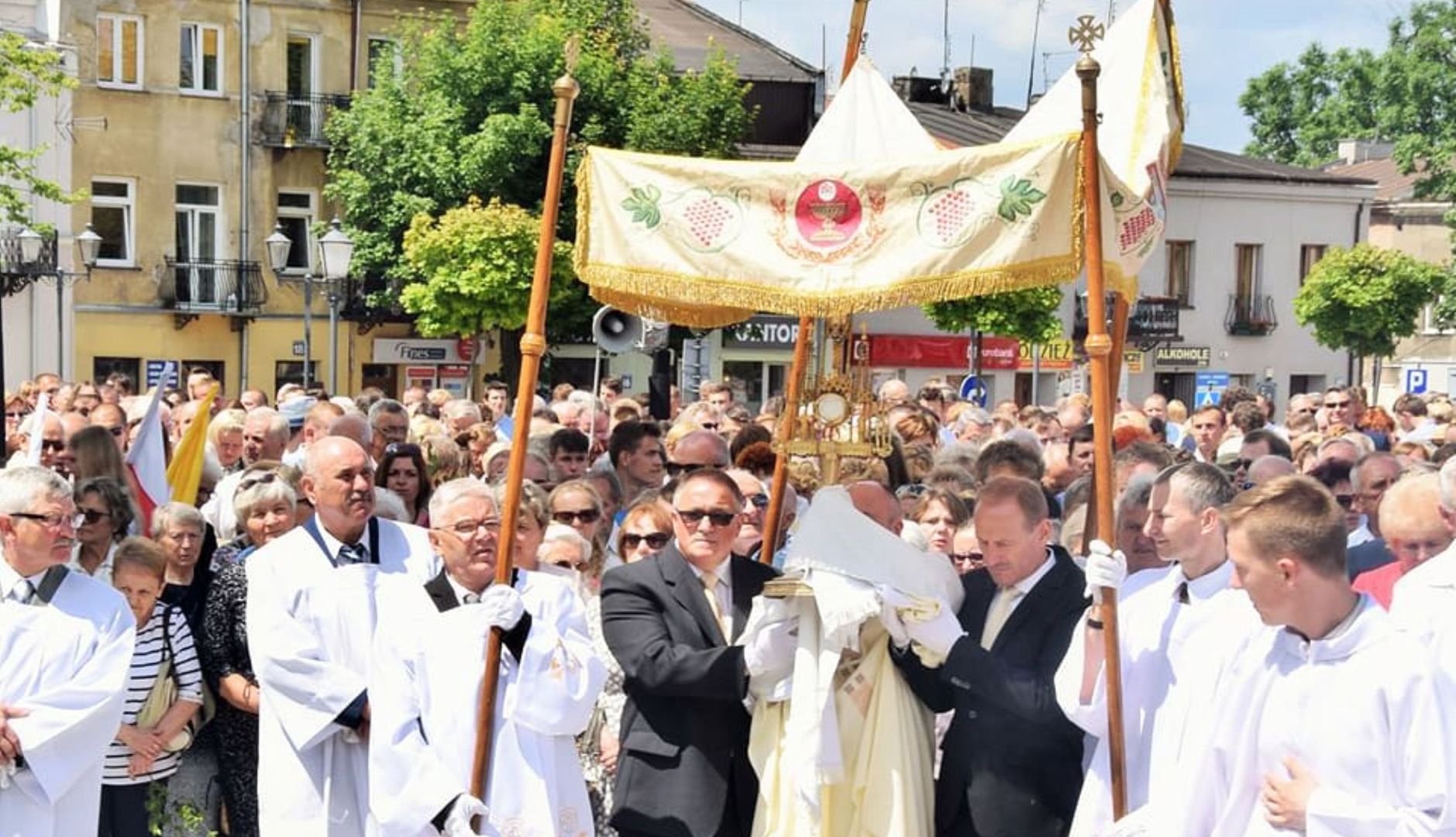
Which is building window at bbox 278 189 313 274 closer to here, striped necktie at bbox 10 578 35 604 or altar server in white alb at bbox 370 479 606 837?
striped necktie at bbox 10 578 35 604

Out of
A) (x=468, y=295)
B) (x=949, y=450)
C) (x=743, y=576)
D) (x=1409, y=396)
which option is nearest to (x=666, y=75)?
(x=468, y=295)

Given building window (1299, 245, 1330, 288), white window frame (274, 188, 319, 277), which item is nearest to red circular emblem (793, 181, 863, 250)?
white window frame (274, 188, 319, 277)

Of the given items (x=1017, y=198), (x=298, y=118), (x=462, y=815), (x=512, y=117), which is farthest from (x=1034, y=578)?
(x=298, y=118)

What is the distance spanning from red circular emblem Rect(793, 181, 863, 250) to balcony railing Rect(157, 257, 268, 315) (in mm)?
30717

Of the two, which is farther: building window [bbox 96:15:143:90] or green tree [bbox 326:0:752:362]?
building window [bbox 96:15:143:90]

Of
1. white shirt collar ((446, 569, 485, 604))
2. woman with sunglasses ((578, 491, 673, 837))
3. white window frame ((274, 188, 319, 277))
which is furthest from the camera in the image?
white window frame ((274, 188, 319, 277))

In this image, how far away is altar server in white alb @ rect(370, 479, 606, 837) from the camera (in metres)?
6.48

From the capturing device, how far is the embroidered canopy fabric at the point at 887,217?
6562 mm

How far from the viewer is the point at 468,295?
31266mm

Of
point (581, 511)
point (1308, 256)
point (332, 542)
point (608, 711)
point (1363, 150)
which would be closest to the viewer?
point (332, 542)

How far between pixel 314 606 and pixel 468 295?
80.2 ft

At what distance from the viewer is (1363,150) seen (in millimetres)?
67312

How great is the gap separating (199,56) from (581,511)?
97.6ft

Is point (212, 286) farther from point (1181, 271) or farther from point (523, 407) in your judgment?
point (523, 407)
